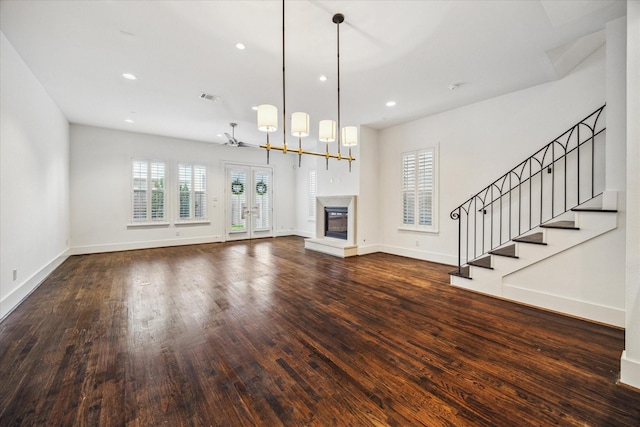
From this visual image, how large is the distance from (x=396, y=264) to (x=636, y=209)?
12.0 feet

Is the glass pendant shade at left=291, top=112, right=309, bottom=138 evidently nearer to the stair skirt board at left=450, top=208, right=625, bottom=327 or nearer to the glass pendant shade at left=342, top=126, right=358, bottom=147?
the glass pendant shade at left=342, top=126, right=358, bottom=147

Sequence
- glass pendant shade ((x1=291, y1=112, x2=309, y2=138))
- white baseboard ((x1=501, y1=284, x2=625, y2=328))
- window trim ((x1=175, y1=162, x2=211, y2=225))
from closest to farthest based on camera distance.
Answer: white baseboard ((x1=501, y1=284, x2=625, y2=328)) → glass pendant shade ((x1=291, y1=112, x2=309, y2=138)) → window trim ((x1=175, y1=162, x2=211, y2=225))

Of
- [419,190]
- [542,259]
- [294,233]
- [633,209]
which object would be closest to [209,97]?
[419,190]

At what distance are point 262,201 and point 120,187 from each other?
13.3ft

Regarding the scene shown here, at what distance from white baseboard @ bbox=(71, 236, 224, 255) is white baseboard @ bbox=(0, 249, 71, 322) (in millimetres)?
1255

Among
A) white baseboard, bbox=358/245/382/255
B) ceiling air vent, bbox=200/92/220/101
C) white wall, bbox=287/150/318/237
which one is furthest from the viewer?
white wall, bbox=287/150/318/237

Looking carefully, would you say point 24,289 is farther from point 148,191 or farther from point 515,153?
point 515,153

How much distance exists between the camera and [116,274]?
4.54 m

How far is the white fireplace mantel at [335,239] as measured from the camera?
600 cm

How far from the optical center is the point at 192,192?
25.2ft

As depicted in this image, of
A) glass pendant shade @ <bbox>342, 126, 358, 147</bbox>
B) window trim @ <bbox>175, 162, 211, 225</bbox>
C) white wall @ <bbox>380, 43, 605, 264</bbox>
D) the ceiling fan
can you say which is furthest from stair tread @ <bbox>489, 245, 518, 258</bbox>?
window trim @ <bbox>175, 162, 211, 225</bbox>

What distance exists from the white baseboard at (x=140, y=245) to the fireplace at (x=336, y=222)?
11.8ft

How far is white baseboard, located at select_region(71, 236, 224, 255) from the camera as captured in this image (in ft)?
20.4

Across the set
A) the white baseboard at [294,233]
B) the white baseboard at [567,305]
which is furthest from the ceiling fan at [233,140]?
the white baseboard at [567,305]
